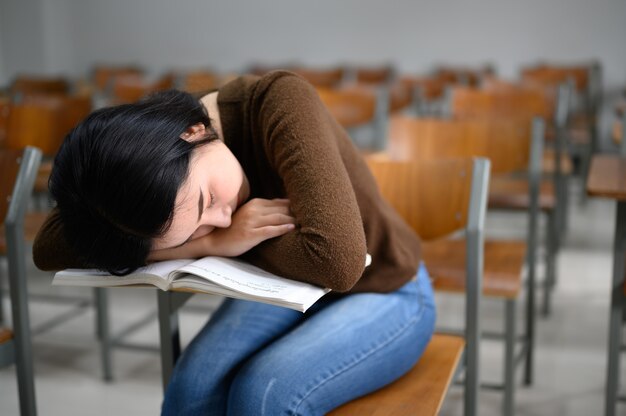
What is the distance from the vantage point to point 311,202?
1.07m

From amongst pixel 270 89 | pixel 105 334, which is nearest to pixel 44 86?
pixel 105 334

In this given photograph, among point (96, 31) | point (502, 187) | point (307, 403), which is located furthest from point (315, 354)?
point (96, 31)

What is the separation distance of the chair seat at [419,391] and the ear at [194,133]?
0.47m

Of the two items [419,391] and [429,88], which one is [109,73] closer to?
[429,88]

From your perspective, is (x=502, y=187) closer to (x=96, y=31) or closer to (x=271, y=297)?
(x=271, y=297)

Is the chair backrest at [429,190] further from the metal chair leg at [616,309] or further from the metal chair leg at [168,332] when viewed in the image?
the metal chair leg at [168,332]

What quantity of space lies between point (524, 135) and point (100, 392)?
4.97 feet

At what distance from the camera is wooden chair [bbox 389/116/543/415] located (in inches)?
69.1

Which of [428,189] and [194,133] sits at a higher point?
[194,133]

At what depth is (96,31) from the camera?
7.70 meters

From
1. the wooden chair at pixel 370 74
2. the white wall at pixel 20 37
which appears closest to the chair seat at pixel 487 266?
the wooden chair at pixel 370 74

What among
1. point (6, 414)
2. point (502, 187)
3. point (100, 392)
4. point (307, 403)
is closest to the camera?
point (307, 403)

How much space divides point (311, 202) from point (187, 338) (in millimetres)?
1552

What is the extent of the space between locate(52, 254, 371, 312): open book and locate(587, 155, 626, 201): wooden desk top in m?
0.61
